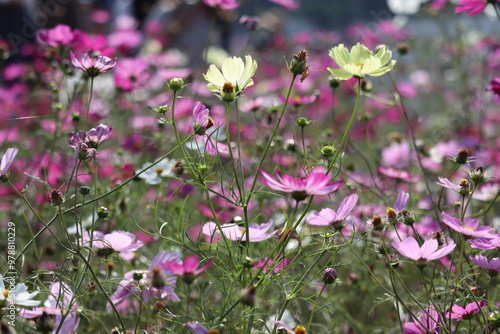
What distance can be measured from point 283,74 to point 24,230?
1640mm

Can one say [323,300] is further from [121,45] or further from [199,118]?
[121,45]

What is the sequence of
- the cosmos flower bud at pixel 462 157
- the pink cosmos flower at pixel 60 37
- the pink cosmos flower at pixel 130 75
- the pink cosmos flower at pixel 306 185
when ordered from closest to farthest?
the pink cosmos flower at pixel 306 185, the cosmos flower bud at pixel 462 157, the pink cosmos flower at pixel 60 37, the pink cosmos flower at pixel 130 75

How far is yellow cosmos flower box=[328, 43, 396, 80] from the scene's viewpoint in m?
0.64

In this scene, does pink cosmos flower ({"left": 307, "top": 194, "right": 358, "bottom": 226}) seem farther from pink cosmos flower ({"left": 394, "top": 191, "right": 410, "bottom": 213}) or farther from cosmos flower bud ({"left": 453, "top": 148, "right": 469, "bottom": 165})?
cosmos flower bud ({"left": 453, "top": 148, "right": 469, "bottom": 165})

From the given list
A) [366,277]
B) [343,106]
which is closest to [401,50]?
[366,277]

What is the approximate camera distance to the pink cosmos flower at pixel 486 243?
2.10 ft

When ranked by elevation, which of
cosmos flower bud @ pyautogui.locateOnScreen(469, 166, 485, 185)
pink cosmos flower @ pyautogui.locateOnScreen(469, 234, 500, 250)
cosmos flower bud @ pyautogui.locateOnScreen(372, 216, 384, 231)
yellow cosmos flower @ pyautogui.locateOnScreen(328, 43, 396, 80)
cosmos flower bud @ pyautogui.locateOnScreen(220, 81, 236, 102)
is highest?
yellow cosmos flower @ pyautogui.locateOnScreen(328, 43, 396, 80)

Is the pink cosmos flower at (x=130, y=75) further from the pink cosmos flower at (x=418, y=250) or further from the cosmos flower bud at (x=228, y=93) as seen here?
the pink cosmos flower at (x=418, y=250)

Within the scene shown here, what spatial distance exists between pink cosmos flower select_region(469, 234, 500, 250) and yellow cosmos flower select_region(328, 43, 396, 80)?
0.72 feet

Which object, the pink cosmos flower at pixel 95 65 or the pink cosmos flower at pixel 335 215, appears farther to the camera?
the pink cosmos flower at pixel 95 65

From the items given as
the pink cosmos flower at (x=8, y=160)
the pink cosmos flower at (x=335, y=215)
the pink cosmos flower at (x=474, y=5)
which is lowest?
the pink cosmos flower at (x=335, y=215)

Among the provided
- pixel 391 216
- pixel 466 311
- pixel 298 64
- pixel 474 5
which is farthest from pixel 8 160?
pixel 474 5

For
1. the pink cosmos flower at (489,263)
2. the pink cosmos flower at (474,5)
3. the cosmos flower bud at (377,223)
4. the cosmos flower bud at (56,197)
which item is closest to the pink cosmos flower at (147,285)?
the cosmos flower bud at (56,197)

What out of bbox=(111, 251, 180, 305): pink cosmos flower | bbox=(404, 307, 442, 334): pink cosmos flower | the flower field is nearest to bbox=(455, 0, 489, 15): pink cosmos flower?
the flower field
